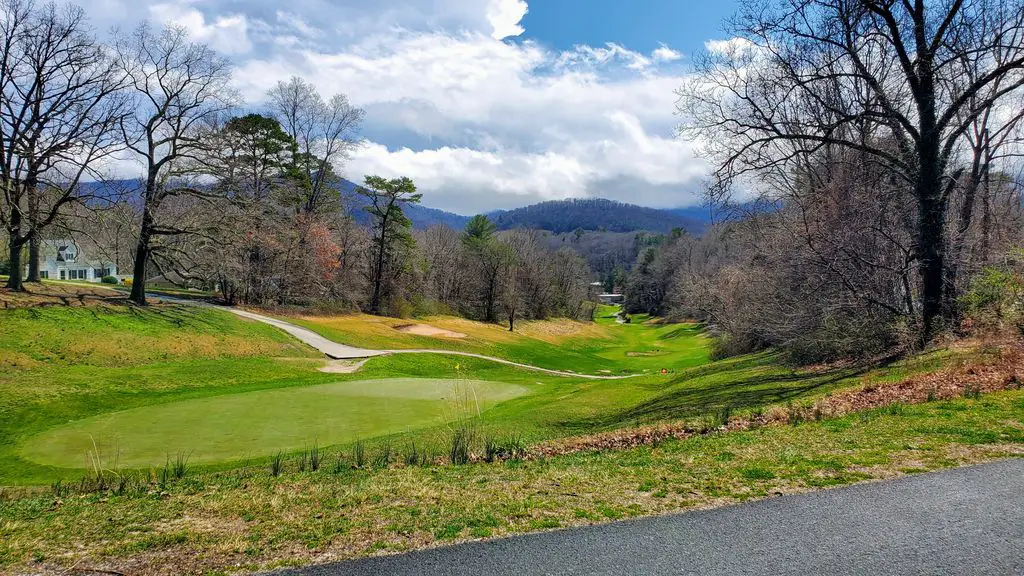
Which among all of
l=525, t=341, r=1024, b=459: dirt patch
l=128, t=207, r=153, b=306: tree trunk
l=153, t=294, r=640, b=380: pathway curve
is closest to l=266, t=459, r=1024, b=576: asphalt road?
l=525, t=341, r=1024, b=459: dirt patch

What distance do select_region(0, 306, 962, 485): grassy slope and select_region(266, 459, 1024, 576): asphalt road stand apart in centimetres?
604

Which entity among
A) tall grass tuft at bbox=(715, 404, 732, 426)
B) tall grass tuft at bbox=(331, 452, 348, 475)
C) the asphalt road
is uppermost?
the asphalt road

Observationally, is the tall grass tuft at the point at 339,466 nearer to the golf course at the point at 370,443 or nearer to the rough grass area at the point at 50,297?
the golf course at the point at 370,443

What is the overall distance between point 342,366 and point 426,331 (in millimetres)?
15987

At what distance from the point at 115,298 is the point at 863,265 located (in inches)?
1268

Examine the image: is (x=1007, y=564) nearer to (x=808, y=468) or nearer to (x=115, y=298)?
(x=808, y=468)

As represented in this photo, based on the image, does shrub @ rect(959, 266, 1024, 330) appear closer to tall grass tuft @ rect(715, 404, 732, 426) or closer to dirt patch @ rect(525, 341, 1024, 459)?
dirt patch @ rect(525, 341, 1024, 459)

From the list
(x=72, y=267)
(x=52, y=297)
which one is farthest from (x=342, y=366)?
(x=72, y=267)

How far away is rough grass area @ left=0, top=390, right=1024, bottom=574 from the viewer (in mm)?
4633

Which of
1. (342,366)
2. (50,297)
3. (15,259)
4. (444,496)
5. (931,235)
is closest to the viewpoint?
(444,496)

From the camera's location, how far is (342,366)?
2473cm

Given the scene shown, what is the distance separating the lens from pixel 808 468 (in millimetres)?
6301

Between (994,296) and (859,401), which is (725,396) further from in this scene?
(994,296)

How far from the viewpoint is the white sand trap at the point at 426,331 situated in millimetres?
39188
